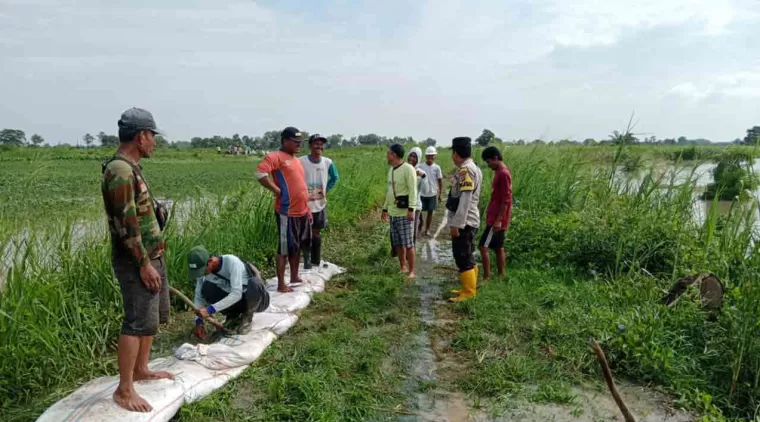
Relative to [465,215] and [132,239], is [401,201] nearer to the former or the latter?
[465,215]

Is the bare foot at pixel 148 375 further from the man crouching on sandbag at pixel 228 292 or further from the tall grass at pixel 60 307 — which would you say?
the man crouching on sandbag at pixel 228 292

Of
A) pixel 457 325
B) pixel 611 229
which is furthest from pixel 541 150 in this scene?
pixel 457 325

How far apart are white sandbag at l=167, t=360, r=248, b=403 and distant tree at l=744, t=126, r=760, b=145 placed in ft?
17.3

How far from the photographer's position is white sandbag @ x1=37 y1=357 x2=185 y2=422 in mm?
2516

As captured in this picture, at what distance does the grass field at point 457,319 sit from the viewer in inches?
122

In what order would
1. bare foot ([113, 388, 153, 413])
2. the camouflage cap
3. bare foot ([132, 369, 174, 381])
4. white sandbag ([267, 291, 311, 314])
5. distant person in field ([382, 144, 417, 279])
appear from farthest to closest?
distant person in field ([382, 144, 417, 279]) → white sandbag ([267, 291, 311, 314]) → the camouflage cap → bare foot ([132, 369, 174, 381]) → bare foot ([113, 388, 153, 413])

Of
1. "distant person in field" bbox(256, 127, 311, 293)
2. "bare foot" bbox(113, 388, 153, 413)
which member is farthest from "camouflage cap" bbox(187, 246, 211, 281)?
"distant person in field" bbox(256, 127, 311, 293)

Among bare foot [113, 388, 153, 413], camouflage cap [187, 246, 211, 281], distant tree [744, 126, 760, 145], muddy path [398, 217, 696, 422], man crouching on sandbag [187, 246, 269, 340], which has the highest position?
distant tree [744, 126, 760, 145]

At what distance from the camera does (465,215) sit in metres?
4.88

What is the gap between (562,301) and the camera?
473 centimetres

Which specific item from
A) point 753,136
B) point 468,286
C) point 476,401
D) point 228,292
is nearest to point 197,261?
point 228,292

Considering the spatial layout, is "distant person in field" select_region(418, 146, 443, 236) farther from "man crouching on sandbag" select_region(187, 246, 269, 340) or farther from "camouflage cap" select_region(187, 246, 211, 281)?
"camouflage cap" select_region(187, 246, 211, 281)

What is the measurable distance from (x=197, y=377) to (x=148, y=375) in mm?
306

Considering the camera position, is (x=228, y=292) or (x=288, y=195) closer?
(x=228, y=292)
